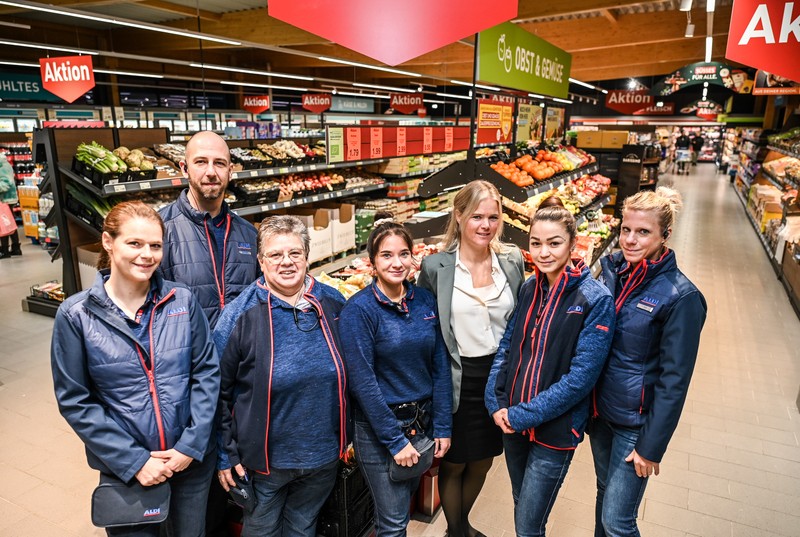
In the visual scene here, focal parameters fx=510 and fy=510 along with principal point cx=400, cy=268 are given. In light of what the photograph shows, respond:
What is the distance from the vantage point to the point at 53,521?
2.82m

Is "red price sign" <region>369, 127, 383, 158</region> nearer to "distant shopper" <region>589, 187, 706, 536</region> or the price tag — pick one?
the price tag

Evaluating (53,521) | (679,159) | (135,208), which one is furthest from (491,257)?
(679,159)

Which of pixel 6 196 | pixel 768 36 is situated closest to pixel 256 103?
pixel 6 196

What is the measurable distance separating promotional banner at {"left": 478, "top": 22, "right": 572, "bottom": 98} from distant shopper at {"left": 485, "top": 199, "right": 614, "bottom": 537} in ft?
6.86

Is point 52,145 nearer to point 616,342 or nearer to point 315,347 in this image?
point 315,347

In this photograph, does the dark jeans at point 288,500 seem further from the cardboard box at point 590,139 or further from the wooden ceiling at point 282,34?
the cardboard box at point 590,139

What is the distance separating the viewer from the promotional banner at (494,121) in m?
4.75

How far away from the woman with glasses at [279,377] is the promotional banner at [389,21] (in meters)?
0.75

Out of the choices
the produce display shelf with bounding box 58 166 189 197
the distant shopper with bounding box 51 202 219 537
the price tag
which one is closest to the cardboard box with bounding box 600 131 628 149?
the price tag

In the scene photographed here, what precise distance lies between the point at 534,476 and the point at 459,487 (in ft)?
1.67

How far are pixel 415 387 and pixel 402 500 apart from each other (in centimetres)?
48

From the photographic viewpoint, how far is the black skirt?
2.28 m

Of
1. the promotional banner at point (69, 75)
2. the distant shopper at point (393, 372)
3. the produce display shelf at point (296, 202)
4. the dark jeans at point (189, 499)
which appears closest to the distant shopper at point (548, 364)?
the distant shopper at point (393, 372)

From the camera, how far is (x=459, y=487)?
2486 millimetres
